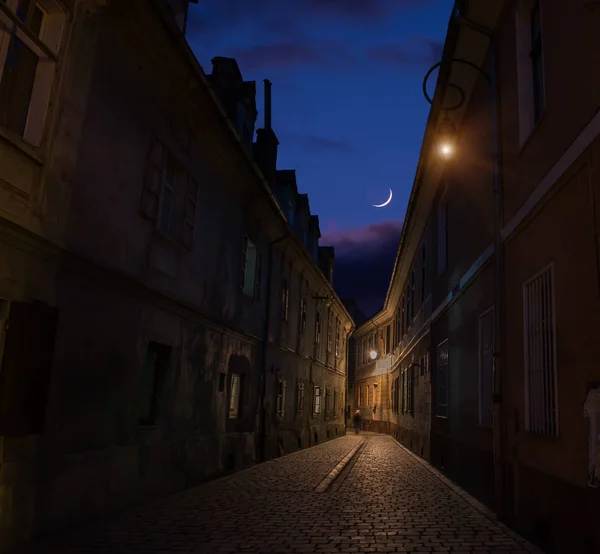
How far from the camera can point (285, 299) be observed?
19781mm

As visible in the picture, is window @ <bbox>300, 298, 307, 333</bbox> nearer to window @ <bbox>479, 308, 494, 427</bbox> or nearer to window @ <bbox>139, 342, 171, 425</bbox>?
window @ <bbox>139, 342, 171, 425</bbox>

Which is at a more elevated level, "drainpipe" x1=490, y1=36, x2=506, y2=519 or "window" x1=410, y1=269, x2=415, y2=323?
"window" x1=410, y1=269, x2=415, y2=323

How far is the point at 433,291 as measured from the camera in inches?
640

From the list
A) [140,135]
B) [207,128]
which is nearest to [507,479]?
[140,135]

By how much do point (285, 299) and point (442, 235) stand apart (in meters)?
6.55

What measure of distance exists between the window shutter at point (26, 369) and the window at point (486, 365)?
6.35 meters

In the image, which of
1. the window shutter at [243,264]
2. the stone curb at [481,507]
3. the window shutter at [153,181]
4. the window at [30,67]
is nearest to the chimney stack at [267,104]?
the window shutter at [243,264]

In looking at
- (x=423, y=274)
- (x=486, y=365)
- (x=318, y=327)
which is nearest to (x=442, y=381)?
(x=486, y=365)

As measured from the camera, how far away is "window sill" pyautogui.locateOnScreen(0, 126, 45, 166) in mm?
5883

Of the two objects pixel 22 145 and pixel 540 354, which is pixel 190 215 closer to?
pixel 22 145

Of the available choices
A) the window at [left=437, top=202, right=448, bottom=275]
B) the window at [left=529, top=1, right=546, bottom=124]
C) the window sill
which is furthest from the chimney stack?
the window sill

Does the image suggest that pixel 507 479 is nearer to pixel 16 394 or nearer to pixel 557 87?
pixel 557 87

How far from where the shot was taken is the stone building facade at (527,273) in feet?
17.7

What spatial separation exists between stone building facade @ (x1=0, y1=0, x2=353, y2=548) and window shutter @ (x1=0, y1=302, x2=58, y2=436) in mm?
16
